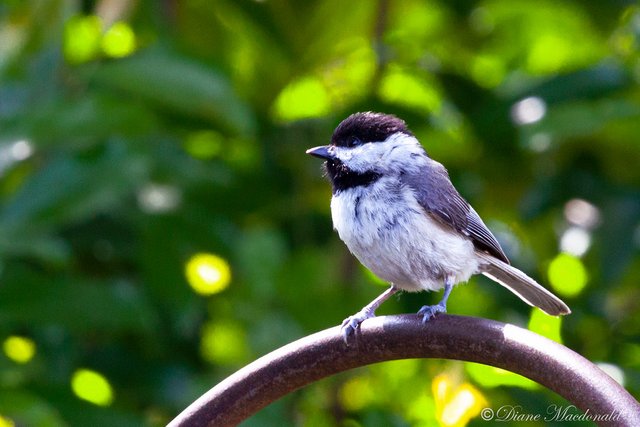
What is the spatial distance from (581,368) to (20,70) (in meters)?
1.95

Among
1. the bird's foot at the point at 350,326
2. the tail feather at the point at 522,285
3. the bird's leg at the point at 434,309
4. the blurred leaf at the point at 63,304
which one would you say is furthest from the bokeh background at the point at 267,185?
the bird's foot at the point at 350,326

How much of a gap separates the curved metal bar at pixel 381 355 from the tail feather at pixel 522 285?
2.31 ft

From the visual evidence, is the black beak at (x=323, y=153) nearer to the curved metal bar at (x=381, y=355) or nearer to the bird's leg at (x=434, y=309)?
the bird's leg at (x=434, y=309)

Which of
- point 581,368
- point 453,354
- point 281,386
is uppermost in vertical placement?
point 281,386

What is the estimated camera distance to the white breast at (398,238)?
237cm

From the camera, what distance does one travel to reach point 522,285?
260cm

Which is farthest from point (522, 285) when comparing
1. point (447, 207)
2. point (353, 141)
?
point (353, 141)

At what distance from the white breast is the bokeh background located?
31 centimetres

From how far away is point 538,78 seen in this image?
3.18m

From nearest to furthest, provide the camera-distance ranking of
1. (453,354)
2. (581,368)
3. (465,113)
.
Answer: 1. (581,368)
2. (453,354)
3. (465,113)

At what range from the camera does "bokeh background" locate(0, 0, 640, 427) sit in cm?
251

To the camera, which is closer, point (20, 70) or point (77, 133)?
point (77, 133)

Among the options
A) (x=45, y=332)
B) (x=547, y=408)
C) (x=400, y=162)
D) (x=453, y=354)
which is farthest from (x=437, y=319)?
(x=45, y=332)

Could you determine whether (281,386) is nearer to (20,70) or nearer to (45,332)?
(45,332)
